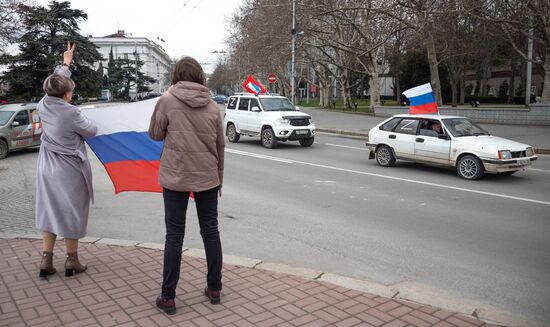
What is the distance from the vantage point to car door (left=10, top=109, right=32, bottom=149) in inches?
618

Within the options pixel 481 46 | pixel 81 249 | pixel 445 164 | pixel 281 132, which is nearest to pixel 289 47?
pixel 481 46

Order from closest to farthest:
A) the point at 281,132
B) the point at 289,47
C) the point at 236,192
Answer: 1. the point at 236,192
2. the point at 281,132
3. the point at 289,47

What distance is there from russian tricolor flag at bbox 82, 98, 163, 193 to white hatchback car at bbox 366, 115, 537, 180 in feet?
26.7

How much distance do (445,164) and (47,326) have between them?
32.1 feet

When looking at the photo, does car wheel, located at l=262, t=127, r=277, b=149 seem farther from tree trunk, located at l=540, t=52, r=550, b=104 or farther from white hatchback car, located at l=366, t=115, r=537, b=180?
tree trunk, located at l=540, t=52, r=550, b=104

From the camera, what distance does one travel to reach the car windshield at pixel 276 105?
18.1 meters

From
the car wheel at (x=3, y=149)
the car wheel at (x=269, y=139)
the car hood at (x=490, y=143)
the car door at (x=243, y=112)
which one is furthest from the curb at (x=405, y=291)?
the car door at (x=243, y=112)

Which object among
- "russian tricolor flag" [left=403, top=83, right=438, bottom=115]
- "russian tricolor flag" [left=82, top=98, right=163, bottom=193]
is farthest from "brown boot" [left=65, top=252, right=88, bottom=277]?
"russian tricolor flag" [left=403, top=83, right=438, bottom=115]

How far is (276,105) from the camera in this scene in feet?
60.0

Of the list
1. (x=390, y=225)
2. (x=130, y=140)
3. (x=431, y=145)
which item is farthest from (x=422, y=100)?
(x=130, y=140)

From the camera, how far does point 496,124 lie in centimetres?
2573

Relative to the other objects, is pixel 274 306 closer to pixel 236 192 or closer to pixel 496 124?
pixel 236 192

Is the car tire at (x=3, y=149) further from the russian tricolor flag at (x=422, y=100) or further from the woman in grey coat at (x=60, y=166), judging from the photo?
the woman in grey coat at (x=60, y=166)

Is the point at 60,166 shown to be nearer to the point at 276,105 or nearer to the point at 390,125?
the point at 390,125
